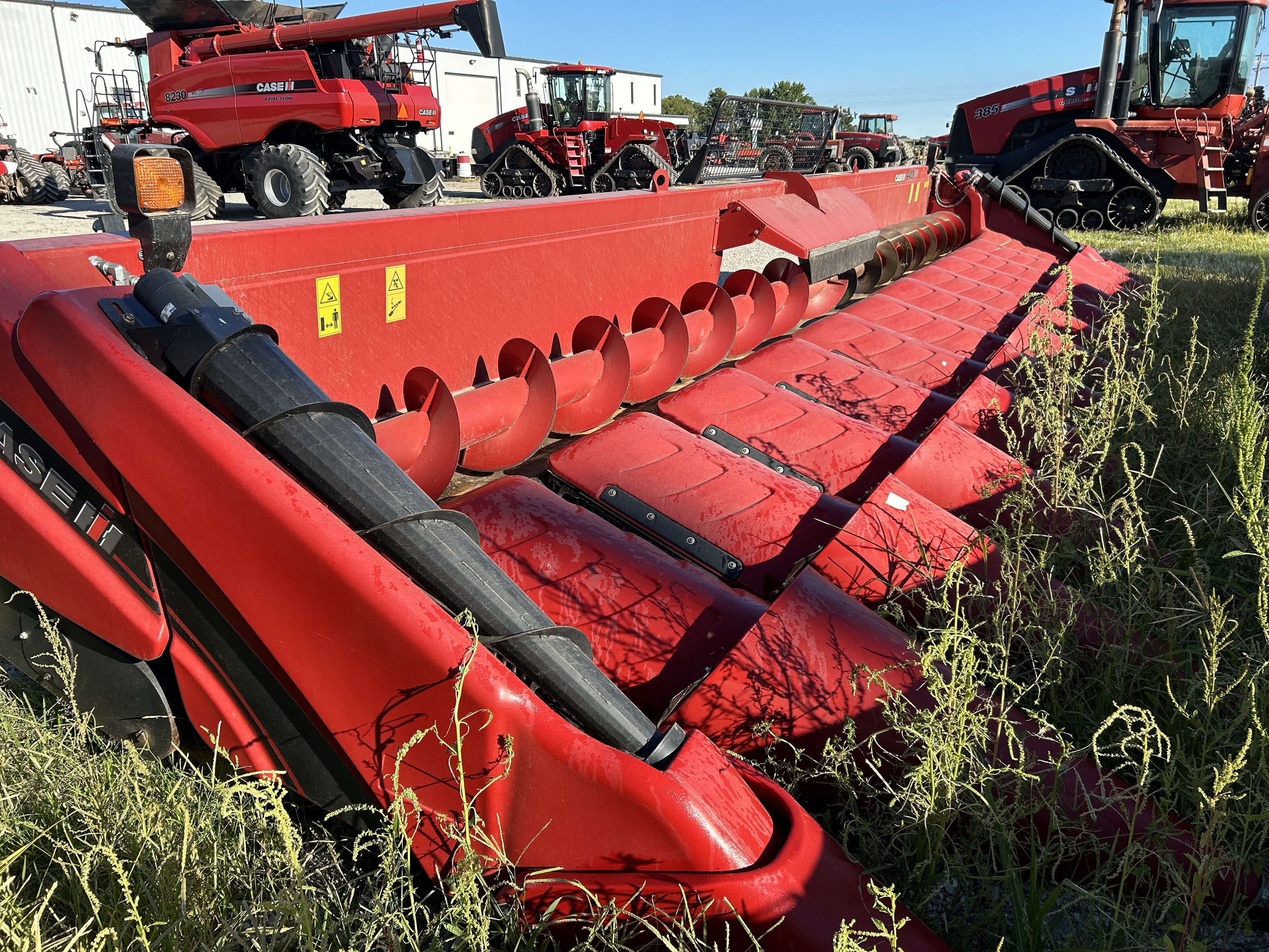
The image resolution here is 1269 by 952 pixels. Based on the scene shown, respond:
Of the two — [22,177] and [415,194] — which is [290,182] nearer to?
[415,194]

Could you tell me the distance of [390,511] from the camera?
4.17 feet

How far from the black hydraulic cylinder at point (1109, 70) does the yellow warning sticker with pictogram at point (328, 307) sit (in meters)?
12.6

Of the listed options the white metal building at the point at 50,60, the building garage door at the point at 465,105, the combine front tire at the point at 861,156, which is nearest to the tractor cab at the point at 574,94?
the combine front tire at the point at 861,156

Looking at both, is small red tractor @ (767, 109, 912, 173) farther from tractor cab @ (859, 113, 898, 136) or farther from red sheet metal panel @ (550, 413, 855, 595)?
red sheet metal panel @ (550, 413, 855, 595)

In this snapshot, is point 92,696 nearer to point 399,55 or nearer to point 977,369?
point 977,369

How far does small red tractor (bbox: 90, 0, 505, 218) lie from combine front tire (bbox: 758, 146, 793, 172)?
9.92 metres

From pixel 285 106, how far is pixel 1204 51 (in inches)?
490

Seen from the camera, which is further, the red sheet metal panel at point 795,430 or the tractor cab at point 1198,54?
the tractor cab at point 1198,54

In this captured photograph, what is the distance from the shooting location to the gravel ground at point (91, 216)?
9656mm

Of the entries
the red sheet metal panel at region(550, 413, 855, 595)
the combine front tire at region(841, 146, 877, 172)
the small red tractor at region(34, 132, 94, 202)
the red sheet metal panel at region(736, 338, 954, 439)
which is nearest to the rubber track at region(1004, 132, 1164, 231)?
the combine front tire at region(841, 146, 877, 172)

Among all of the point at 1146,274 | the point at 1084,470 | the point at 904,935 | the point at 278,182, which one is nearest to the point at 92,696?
the point at 904,935

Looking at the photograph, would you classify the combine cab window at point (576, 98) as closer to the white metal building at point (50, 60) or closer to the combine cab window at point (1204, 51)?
the combine cab window at point (1204, 51)

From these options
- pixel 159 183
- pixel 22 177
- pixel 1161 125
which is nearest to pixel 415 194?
pixel 22 177

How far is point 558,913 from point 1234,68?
15.2 meters
